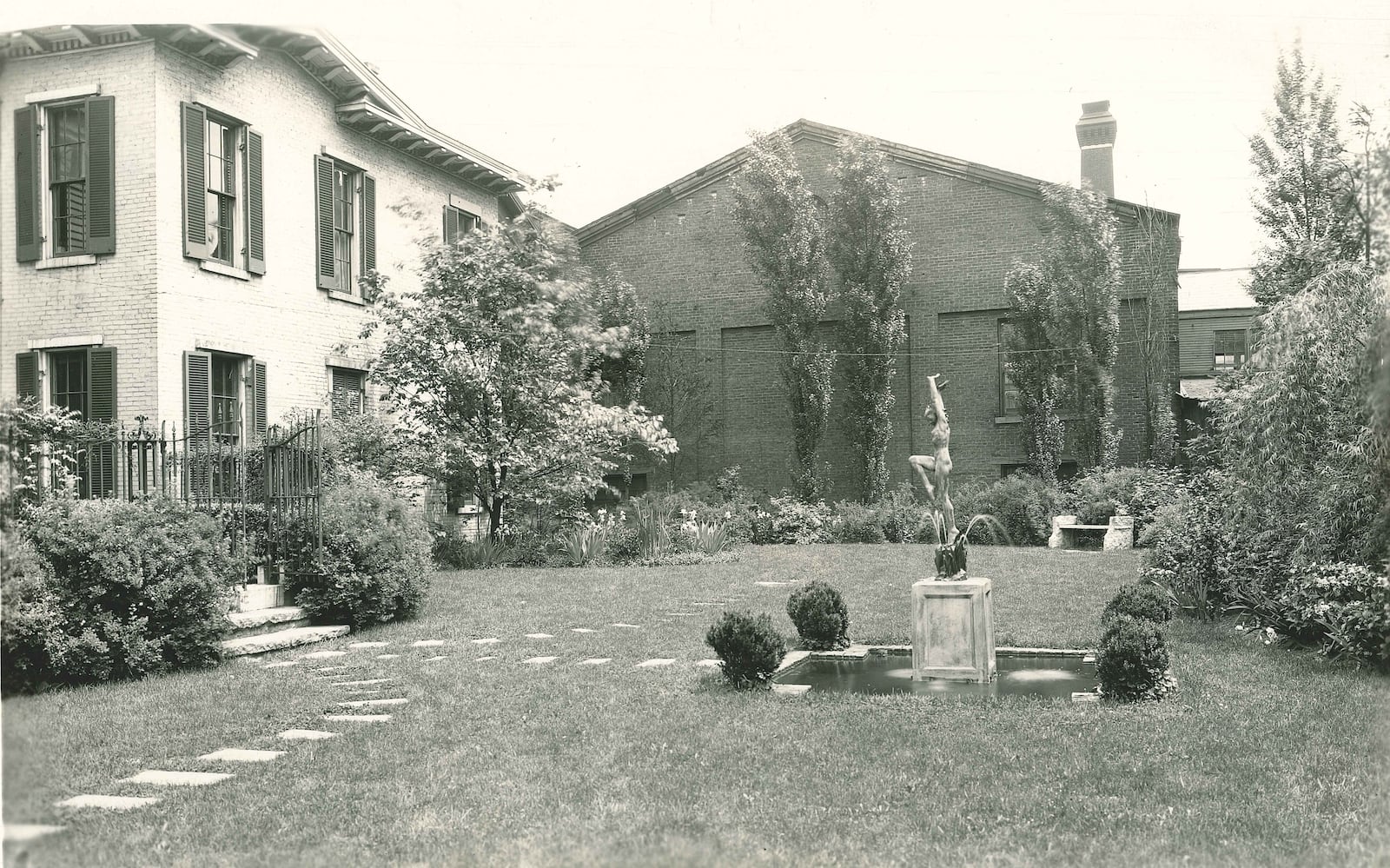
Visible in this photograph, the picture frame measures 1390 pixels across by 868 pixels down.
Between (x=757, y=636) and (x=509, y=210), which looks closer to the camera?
(x=757, y=636)

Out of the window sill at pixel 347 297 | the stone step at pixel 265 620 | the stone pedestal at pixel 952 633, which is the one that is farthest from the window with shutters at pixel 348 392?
the stone pedestal at pixel 952 633

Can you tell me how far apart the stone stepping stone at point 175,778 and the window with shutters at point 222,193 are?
34.2ft

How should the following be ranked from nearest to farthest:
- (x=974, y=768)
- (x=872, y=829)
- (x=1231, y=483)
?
(x=872, y=829) → (x=974, y=768) → (x=1231, y=483)

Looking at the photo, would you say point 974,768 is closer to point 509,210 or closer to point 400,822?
point 400,822

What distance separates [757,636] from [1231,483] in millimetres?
5722

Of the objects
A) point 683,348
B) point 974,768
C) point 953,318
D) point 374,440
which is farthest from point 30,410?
point 953,318

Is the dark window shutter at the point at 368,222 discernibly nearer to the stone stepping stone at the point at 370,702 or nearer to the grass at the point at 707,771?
the grass at the point at 707,771

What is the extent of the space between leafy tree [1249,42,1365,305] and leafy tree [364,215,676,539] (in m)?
11.8

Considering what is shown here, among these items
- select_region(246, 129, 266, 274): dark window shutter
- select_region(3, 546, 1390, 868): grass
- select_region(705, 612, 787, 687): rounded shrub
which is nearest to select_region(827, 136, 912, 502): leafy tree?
select_region(246, 129, 266, 274): dark window shutter

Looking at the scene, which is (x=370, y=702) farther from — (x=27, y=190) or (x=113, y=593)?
(x=27, y=190)

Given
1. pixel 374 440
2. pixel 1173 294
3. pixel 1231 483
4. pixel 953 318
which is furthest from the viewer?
pixel 953 318

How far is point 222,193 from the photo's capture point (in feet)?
49.6

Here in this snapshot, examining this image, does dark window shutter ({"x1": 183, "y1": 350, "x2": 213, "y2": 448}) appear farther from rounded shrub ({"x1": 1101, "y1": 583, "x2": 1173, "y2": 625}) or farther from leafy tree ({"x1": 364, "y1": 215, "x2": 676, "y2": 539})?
rounded shrub ({"x1": 1101, "y1": 583, "x2": 1173, "y2": 625})

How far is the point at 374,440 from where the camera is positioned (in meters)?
16.8
